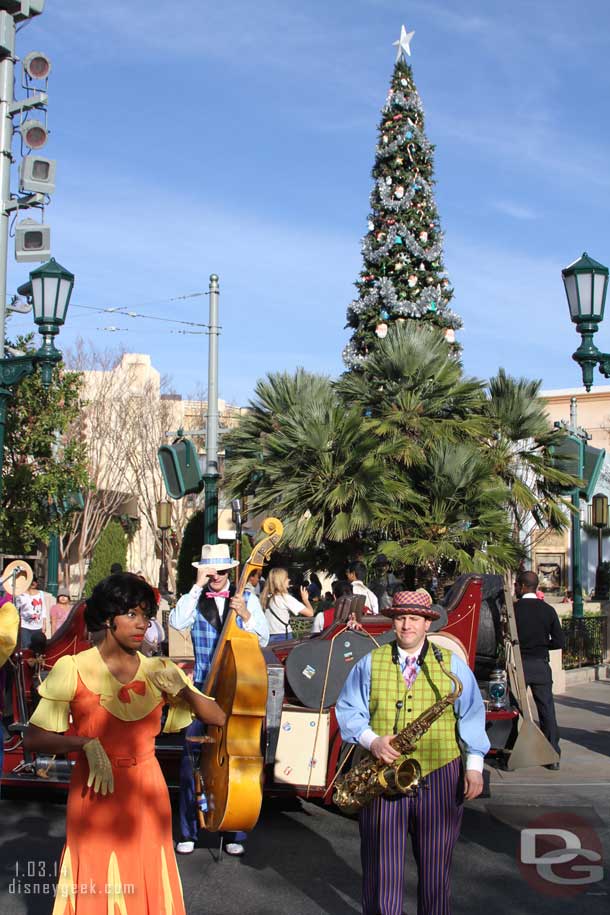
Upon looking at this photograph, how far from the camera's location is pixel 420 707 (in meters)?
4.28

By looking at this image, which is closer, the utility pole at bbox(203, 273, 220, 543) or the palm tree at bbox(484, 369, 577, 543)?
the utility pole at bbox(203, 273, 220, 543)

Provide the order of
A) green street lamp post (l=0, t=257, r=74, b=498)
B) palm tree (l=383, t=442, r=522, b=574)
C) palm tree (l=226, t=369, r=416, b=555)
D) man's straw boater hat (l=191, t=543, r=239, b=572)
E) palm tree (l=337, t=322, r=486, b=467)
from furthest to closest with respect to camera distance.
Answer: palm tree (l=337, t=322, r=486, b=467) → palm tree (l=226, t=369, r=416, b=555) → palm tree (l=383, t=442, r=522, b=574) → green street lamp post (l=0, t=257, r=74, b=498) → man's straw boater hat (l=191, t=543, r=239, b=572)

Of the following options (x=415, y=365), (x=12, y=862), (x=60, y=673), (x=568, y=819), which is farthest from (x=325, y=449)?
(x=60, y=673)

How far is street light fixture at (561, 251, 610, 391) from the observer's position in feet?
34.4

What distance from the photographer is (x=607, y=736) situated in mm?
11695

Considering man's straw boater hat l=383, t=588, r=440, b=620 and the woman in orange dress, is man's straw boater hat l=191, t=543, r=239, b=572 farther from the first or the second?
the woman in orange dress

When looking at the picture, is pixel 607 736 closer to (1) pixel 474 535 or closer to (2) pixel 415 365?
(1) pixel 474 535

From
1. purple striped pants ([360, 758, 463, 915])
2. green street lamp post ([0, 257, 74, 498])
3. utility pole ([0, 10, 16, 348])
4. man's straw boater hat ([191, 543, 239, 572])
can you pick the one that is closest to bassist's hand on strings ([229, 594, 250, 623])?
man's straw boater hat ([191, 543, 239, 572])

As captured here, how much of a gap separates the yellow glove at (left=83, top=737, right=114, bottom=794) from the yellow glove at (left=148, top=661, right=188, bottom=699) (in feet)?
1.17

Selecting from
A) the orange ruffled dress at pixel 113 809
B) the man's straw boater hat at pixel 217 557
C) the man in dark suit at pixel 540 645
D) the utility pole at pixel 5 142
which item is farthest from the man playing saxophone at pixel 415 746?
the utility pole at pixel 5 142

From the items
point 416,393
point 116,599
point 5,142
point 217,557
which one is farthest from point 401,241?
point 116,599

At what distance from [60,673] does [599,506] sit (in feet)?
58.8

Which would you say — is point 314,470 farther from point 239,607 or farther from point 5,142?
point 239,607

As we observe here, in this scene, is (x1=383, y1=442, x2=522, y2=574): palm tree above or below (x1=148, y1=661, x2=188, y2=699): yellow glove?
above
